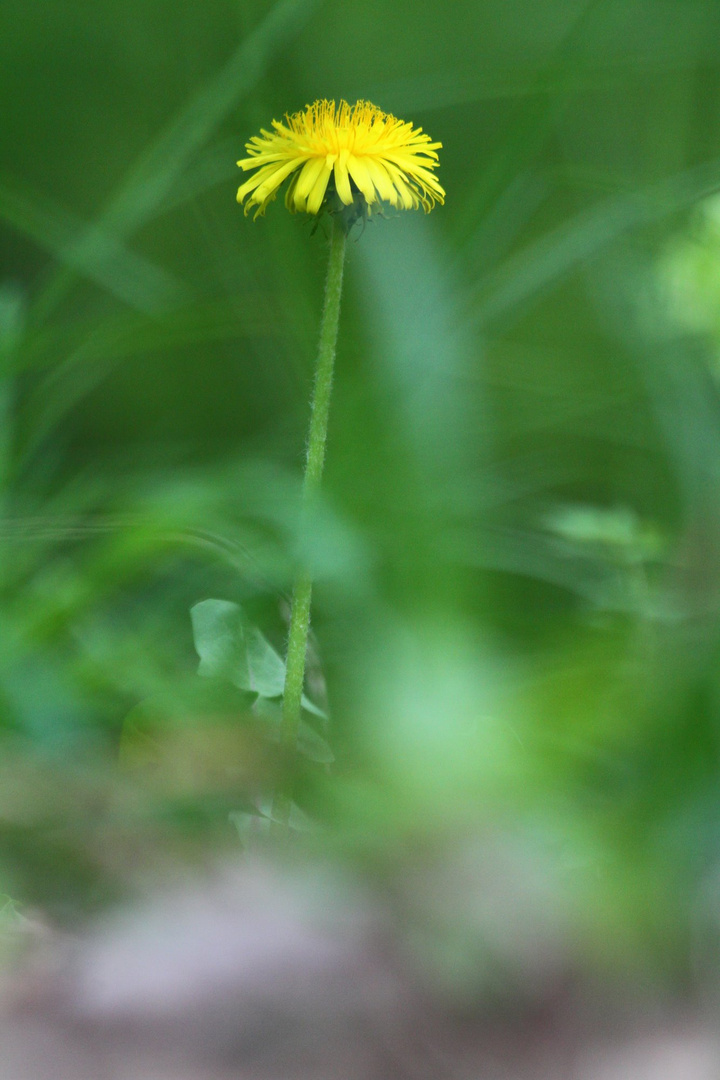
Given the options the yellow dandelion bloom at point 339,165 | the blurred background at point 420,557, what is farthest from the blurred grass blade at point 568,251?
the yellow dandelion bloom at point 339,165

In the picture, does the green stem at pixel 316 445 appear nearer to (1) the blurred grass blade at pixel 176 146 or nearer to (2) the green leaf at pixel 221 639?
(2) the green leaf at pixel 221 639

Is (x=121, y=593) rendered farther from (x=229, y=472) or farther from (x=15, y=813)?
(x=15, y=813)

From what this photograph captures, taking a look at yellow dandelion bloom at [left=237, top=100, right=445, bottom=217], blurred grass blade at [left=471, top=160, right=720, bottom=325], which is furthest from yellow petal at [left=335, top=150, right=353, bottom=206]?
blurred grass blade at [left=471, top=160, right=720, bottom=325]

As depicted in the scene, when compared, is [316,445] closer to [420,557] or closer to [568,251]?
[420,557]

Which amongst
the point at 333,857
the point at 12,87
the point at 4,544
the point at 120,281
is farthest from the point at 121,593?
the point at 12,87

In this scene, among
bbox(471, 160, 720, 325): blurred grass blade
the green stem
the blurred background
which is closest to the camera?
the blurred background

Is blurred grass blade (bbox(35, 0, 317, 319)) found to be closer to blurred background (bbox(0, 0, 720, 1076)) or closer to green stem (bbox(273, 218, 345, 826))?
blurred background (bbox(0, 0, 720, 1076))

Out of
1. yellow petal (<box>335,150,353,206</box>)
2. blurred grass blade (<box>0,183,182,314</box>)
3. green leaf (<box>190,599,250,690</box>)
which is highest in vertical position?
blurred grass blade (<box>0,183,182,314</box>)
